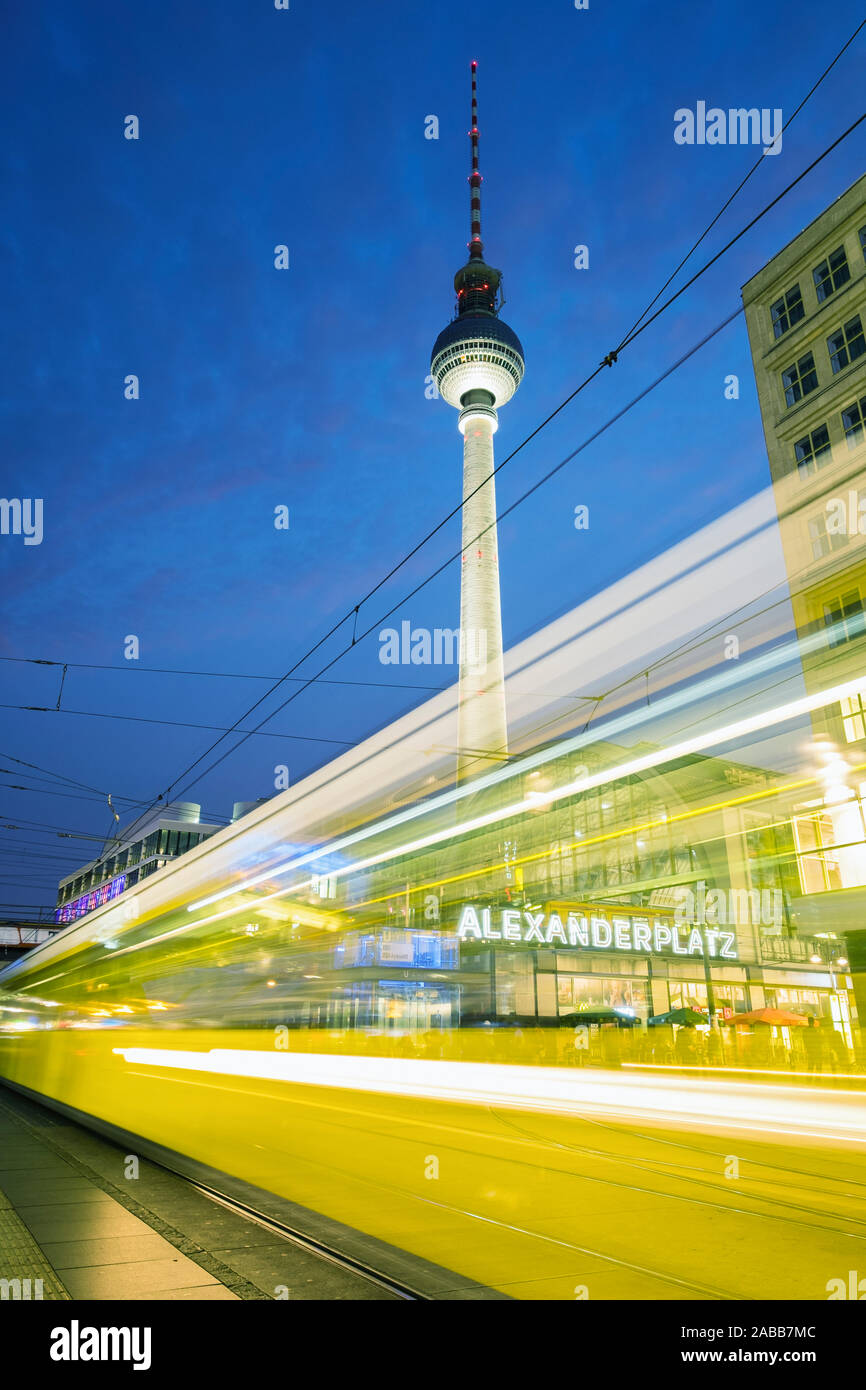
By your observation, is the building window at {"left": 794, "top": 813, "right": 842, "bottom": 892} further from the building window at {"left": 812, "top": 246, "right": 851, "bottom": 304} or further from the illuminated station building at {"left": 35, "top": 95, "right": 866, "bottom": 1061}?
the building window at {"left": 812, "top": 246, "right": 851, "bottom": 304}

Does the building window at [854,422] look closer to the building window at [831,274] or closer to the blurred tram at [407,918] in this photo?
the building window at [831,274]

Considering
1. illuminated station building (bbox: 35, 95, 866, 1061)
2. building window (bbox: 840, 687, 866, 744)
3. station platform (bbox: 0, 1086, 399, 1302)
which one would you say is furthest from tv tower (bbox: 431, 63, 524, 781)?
station platform (bbox: 0, 1086, 399, 1302)

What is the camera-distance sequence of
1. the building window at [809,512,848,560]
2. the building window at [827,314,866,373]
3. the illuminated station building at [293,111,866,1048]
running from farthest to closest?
1. the building window at [827,314,866,373]
2. the building window at [809,512,848,560]
3. the illuminated station building at [293,111,866,1048]

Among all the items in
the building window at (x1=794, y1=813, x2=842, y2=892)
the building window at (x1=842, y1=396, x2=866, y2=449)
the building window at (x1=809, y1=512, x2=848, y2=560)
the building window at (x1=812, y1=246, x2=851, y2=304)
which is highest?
the building window at (x1=812, y1=246, x2=851, y2=304)

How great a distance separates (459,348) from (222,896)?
71.9 metres

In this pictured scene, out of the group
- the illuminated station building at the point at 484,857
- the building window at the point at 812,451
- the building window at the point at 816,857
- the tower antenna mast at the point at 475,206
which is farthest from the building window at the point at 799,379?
the tower antenna mast at the point at 475,206

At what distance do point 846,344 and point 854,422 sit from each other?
2.52 m

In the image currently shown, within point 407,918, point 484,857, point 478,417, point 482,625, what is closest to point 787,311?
point 484,857

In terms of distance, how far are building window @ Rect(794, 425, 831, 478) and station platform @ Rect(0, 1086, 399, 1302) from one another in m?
23.5

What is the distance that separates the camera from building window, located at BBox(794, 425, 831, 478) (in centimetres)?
2358

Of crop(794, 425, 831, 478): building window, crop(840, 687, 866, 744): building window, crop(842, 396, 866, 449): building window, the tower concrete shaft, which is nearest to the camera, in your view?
crop(840, 687, 866, 744): building window

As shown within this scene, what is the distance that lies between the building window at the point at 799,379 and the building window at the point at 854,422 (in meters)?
1.93

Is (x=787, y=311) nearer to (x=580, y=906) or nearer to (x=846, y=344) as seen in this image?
(x=846, y=344)
